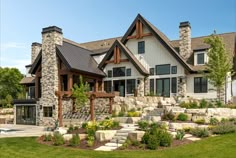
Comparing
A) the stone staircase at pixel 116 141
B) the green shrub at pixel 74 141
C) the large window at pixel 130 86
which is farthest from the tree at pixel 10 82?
the stone staircase at pixel 116 141

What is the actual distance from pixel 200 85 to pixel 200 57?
2.87m

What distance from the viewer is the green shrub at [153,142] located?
1222cm

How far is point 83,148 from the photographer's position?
1322cm

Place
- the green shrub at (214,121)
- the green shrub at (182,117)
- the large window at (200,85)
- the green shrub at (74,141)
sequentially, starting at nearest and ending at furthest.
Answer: the green shrub at (74,141) < the green shrub at (214,121) < the green shrub at (182,117) < the large window at (200,85)

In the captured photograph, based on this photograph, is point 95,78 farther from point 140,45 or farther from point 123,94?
point 140,45

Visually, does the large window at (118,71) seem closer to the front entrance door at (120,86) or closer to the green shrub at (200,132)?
the front entrance door at (120,86)

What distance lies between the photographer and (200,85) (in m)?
27.0

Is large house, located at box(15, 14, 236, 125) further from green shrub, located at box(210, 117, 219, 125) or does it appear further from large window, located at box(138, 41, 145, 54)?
green shrub, located at box(210, 117, 219, 125)

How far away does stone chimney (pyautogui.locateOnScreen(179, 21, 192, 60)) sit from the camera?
28250 mm

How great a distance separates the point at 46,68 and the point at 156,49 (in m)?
12.1

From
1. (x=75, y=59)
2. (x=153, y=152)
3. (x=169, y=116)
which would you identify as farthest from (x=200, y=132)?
(x=75, y=59)

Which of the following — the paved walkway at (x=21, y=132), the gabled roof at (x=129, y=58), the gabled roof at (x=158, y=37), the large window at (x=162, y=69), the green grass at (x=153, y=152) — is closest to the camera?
the green grass at (x=153, y=152)

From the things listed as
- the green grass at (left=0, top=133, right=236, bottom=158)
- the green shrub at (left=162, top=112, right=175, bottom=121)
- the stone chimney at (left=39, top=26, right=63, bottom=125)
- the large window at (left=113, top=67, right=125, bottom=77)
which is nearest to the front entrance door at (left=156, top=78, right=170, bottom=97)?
the large window at (left=113, top=67, right=125, bottom=77)

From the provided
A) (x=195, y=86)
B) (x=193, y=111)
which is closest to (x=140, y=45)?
(x=195, y=86)
